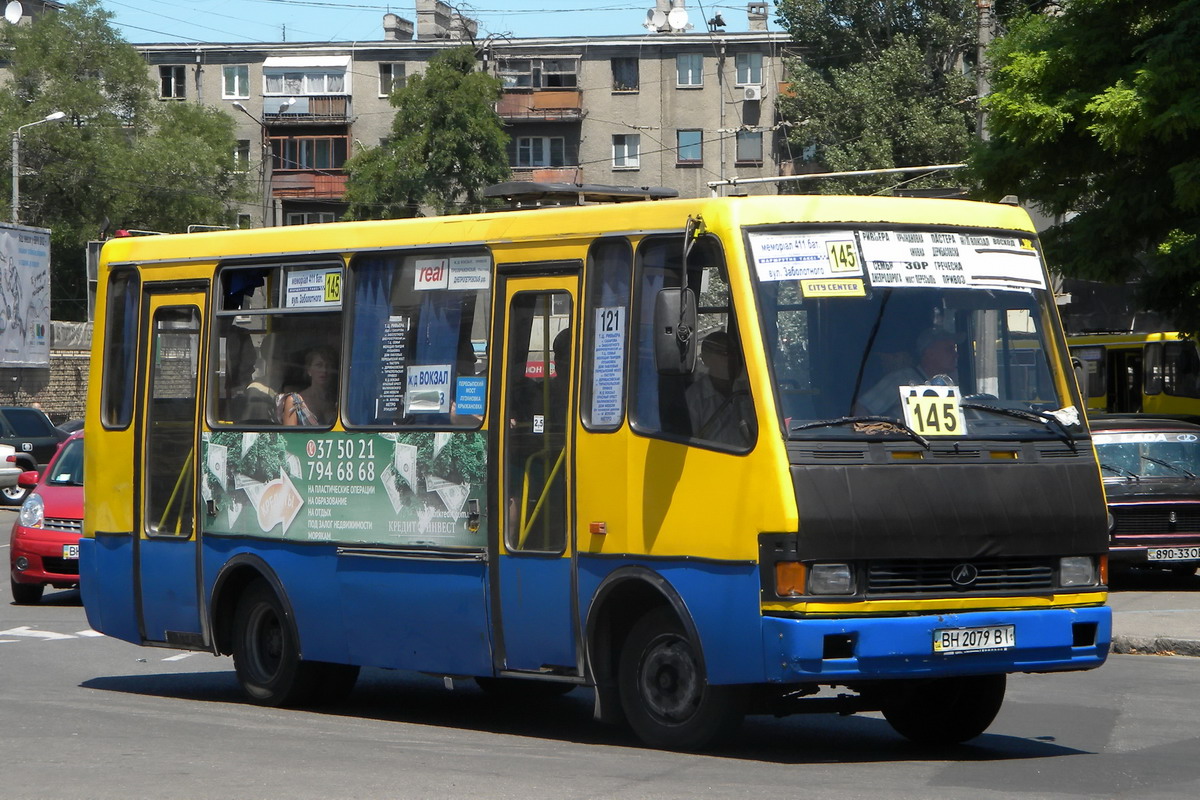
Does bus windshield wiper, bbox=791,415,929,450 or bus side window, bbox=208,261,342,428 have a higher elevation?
bus side window, bbox=208,261,342,428

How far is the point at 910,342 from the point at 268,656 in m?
4.72

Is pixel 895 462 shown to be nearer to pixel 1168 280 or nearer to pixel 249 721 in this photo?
pixel 249 721

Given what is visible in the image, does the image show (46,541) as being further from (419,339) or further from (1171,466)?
(1171,466)

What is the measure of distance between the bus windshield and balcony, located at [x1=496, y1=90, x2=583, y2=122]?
70.9 meters

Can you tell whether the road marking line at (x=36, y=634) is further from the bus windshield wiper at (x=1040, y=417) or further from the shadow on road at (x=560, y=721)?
the bus windshield wiper at (x=1040, y=417)

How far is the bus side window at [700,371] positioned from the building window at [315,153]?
250 feet

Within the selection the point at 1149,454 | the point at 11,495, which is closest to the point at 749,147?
the point at 11,495

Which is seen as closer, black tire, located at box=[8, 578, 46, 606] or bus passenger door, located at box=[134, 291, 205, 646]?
bus passenger door, located at box=[134, 291, 205, 646]

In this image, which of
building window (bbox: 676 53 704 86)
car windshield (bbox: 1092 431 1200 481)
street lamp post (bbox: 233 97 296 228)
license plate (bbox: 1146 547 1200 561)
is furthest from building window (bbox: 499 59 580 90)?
license plate (bbox: 1146 547 1200 561)

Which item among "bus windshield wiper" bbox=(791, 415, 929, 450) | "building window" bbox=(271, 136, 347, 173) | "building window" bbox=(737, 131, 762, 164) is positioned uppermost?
"building window" bbox=(271, 136, 347, 173)

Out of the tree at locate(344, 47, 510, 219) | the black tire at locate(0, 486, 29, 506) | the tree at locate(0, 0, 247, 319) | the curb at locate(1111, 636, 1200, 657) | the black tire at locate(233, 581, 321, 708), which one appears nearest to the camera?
the black tire at locate(233, 581, 321, 708)

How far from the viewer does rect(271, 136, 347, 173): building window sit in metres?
83.9

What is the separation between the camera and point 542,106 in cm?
7931

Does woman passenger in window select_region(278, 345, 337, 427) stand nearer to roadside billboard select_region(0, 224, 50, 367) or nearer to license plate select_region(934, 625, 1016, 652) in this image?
license plate select_region(934, 625, 1016, 652)
